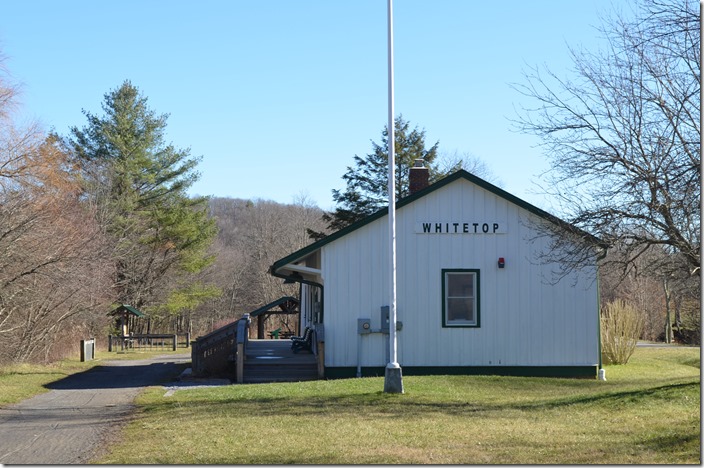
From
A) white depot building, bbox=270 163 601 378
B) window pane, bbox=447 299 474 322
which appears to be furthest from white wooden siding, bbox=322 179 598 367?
window pane, bbox=447 299 474 322

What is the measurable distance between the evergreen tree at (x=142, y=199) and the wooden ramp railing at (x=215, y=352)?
25.7 metres

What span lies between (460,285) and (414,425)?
884cm

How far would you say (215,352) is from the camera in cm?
2119

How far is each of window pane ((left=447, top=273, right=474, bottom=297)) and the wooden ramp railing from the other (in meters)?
5.26

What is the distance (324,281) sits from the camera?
65.6 ft

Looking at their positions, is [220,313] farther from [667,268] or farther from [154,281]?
[667,268]

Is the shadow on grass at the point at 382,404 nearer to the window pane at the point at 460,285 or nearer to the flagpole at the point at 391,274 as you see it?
the flagpole at the point at 391,274

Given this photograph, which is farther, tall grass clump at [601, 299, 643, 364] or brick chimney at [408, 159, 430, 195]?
tall grass clump at [601, 299, 643, 364]

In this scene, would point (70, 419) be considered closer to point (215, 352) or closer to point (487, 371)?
point (215, 352)

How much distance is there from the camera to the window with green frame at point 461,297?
2000 cm

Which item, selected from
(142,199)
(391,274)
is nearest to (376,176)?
(142,199)

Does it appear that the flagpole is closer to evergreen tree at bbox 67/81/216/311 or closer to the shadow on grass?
the shadow on grass

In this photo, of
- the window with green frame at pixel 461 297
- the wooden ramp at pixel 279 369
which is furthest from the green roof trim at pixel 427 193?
the wooden ramp at pixel 279 369

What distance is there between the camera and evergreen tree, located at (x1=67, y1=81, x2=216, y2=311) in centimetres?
4681
